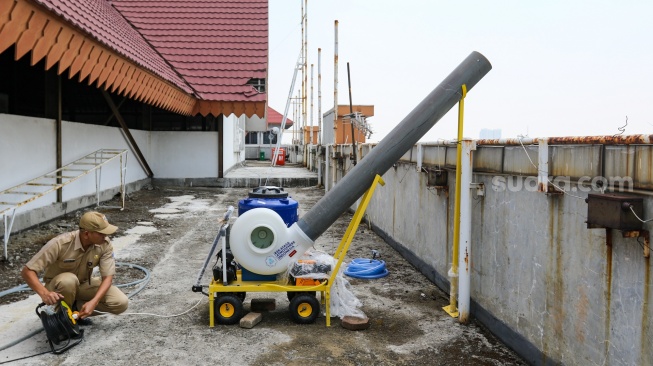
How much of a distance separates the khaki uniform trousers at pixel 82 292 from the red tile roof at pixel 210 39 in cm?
1137

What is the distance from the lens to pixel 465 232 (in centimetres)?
499

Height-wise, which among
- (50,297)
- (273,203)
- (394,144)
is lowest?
(50,297)

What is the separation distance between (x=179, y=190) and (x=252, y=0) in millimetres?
8169

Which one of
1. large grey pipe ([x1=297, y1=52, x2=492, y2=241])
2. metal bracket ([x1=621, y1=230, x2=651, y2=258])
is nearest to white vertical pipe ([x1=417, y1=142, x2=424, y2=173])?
large grey pipe ([x1=297, y1=52, x2=492, y2=241])

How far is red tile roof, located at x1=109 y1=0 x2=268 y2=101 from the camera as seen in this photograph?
16.5 m

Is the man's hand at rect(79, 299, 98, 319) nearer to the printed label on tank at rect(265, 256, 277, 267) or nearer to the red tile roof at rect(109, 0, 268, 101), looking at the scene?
the printed label on tank at rect(265, 256, 277, 267)

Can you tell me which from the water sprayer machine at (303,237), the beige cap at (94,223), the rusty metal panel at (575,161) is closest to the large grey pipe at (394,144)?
the water sprayer machine at (303,237)

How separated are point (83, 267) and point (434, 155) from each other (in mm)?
4064

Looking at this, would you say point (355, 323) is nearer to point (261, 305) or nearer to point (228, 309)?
point (261, 305)

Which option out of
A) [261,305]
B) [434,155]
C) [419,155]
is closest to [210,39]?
[419,155]

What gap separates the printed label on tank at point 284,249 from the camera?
16.3 ft

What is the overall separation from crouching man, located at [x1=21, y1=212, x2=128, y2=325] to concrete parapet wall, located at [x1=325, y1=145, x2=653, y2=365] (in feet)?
11.1

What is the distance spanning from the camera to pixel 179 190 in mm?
17094

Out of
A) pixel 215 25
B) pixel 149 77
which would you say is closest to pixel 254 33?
pixel 215 25
